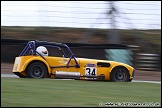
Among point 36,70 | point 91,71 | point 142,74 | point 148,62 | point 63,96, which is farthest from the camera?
point 148,62

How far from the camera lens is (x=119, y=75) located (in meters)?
13.0

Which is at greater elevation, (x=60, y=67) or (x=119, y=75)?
(x=60, y=67)

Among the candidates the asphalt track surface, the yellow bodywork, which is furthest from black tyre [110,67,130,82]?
the asphalt track surface

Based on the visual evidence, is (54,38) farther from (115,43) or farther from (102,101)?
(102,101)

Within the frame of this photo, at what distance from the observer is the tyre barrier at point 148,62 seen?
1847cm

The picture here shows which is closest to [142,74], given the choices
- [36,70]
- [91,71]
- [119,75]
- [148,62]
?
[148,62]

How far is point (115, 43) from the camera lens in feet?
63.5

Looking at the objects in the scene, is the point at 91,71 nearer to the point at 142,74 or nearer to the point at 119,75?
the point at 119,75

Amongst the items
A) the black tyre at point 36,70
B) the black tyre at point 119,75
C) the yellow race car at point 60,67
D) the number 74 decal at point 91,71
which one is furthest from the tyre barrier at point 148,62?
the black tyre at point 36,70

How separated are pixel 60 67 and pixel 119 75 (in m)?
1.80

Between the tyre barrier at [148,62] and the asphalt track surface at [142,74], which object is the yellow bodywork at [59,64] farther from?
the tyre barrier at [148,62]

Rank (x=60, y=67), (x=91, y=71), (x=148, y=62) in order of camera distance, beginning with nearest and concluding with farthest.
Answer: (x=60, y=67) → (x=91, y=71) → (x=148, y=62)

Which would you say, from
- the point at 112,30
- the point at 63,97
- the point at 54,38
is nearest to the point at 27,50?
the point at 63,97

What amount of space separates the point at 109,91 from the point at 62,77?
144 inches
